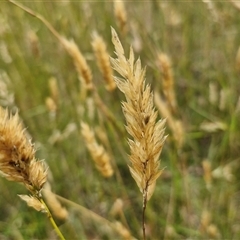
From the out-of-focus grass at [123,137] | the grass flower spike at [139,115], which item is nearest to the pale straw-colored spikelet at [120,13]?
the out-of-focus grass at [123,137]

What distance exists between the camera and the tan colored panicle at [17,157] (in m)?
0.50

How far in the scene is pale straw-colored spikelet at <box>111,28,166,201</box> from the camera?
49 cm

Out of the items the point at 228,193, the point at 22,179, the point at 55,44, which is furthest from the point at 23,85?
the point at 22,179

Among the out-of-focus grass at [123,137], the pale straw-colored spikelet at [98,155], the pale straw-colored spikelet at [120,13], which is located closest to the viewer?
the pale straw-colored spikelet at [98,155]

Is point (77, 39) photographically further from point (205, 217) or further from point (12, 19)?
point (205, 217)

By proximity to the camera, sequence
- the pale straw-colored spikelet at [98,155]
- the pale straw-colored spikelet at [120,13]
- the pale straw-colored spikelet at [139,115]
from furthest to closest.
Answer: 1. the pale straw-colored spikelet at [120,13]
2. the pale straw-colored spikelet at [98,155]
3. the pale straw-colored spikelet at [139,115]

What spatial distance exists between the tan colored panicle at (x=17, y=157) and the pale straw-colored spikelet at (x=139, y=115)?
0.12 m

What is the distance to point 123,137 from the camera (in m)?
1.19

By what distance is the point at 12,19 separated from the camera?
190cm

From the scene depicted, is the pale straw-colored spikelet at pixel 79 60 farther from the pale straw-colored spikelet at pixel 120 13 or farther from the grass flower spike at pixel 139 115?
the grass flower spike at pixel 139 115

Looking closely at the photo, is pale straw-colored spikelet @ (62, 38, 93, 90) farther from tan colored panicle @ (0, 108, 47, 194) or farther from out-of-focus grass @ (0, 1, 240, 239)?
tan colored panicle @ (0, 108, 47, 194)

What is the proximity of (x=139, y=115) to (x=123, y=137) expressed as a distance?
2.30 ft

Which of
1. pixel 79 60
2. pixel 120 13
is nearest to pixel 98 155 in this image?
pixel 79 60

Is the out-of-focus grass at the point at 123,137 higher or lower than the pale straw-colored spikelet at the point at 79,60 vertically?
lower
